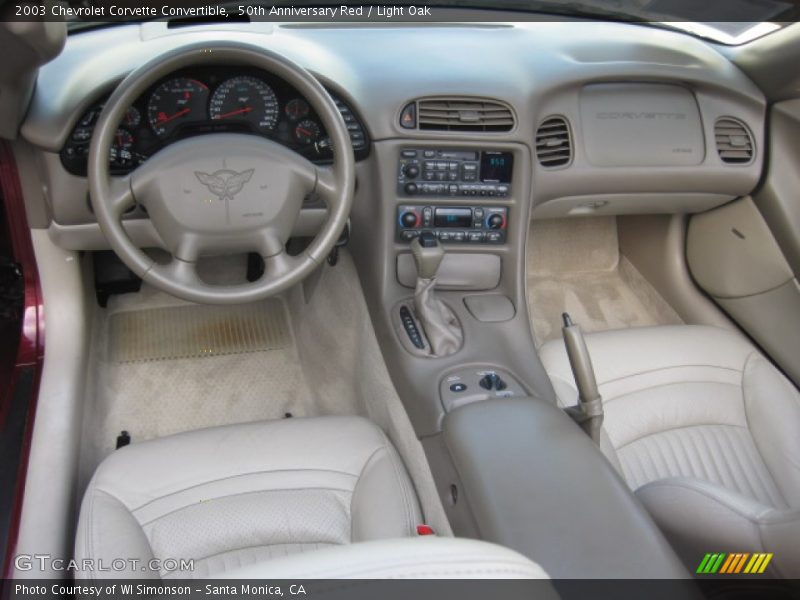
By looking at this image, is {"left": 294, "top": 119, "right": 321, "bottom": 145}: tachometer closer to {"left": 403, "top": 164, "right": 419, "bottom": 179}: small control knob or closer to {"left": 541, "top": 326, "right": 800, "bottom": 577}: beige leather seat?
{"left": 403, "top": 164, "right": 419, "bottom": 179}: small control knob

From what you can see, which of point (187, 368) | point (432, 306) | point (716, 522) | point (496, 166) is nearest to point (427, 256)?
point (432, 306)

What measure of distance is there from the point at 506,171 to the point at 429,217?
237mm

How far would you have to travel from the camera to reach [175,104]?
1.51 metres

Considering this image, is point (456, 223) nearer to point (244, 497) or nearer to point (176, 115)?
point (176, 115)

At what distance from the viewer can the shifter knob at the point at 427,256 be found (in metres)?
1.64

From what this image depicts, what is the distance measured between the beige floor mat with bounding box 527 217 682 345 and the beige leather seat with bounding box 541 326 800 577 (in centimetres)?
47

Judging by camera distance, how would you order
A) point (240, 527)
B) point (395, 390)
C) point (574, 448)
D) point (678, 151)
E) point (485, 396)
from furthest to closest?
point (678, 151) → point (395, 390) → point (485, 396) → point (240, 527) → point (574, 448)

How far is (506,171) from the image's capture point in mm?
1812

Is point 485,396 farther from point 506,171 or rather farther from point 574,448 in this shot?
point 506,171

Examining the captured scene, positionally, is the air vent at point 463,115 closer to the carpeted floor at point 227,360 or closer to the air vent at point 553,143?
the air vent at point 553,143

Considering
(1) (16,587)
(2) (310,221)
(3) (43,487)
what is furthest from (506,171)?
(1) (16,587)

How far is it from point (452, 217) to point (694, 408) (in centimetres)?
84

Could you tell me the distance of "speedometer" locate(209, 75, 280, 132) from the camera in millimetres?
1538

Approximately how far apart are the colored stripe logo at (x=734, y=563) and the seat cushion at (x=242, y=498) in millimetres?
525
